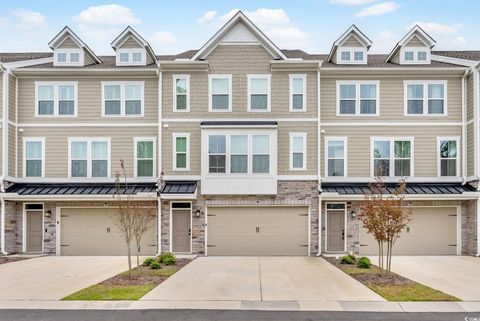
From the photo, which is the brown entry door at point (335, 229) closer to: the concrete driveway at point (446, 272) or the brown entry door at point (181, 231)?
the concrete driveway at point (446, 272)

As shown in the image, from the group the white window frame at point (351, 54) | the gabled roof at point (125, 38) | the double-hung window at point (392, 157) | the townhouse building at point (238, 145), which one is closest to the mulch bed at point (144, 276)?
the townhouse building at point (238, 145)

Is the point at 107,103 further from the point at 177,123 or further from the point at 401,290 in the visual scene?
the point at 401,290

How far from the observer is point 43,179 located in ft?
74.3

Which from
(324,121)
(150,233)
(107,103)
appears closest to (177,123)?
(107,103)

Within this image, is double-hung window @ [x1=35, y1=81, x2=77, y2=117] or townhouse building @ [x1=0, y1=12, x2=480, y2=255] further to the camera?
double-hung window @ [x1=35, y1=81, x2=77, y2=117]

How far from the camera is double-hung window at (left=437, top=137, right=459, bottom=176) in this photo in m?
22.5

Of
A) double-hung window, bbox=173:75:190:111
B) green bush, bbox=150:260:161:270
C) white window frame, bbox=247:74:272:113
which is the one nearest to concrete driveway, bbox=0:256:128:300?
green bush, bbox=150:260:161:270

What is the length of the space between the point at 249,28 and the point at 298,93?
12.5 ft

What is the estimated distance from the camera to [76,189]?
22.0 meters

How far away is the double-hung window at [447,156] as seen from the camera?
2250cm

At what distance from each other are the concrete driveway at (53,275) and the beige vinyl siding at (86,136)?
15.1ft

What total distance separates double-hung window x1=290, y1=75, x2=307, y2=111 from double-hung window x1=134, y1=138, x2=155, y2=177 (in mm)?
6989

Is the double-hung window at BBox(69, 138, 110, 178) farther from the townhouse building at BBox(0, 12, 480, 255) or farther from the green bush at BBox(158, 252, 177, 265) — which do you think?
the green bush at BBox(158, 252, 177, 265)

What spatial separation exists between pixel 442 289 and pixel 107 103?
16.9 meters
